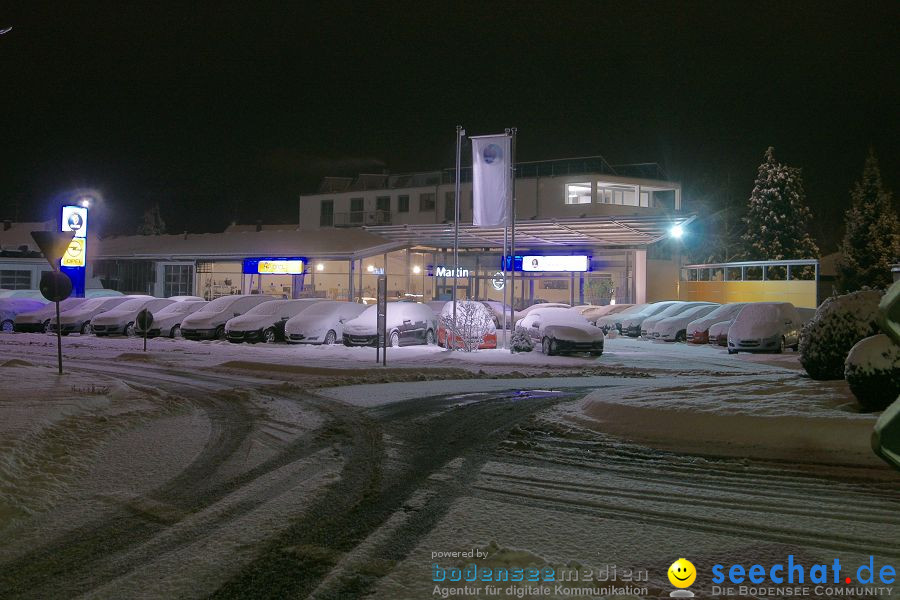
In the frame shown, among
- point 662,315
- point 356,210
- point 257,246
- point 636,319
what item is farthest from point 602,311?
point 356,210

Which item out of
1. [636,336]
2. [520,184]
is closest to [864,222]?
[520,184]

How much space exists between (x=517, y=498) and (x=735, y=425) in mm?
4101

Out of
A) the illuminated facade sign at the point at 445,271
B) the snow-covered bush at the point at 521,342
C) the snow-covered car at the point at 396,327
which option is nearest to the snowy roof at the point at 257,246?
the illuminated facade sign at the point at 445,271

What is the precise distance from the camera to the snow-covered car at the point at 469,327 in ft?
80.7

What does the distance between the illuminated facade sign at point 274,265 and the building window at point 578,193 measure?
68.8 feet

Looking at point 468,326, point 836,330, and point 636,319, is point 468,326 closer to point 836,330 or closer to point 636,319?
point 636,319

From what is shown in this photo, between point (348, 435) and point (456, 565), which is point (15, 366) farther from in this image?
point (456, 565)

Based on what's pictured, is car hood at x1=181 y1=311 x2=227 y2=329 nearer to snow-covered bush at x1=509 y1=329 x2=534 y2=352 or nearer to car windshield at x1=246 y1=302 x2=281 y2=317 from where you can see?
car windshield at x1=246 y1=302 x2=281 y2=317

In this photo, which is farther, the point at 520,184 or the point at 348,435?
the point at 520,184

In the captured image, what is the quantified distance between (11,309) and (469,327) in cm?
2158

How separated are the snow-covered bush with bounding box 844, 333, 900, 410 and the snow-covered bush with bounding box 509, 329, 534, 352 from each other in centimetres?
1513

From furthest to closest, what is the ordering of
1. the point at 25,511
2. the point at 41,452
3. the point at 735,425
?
the point at 735,425, the point at 41,452, the point at 25,511

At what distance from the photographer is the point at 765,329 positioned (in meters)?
24.4

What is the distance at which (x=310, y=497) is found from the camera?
22.0ft
